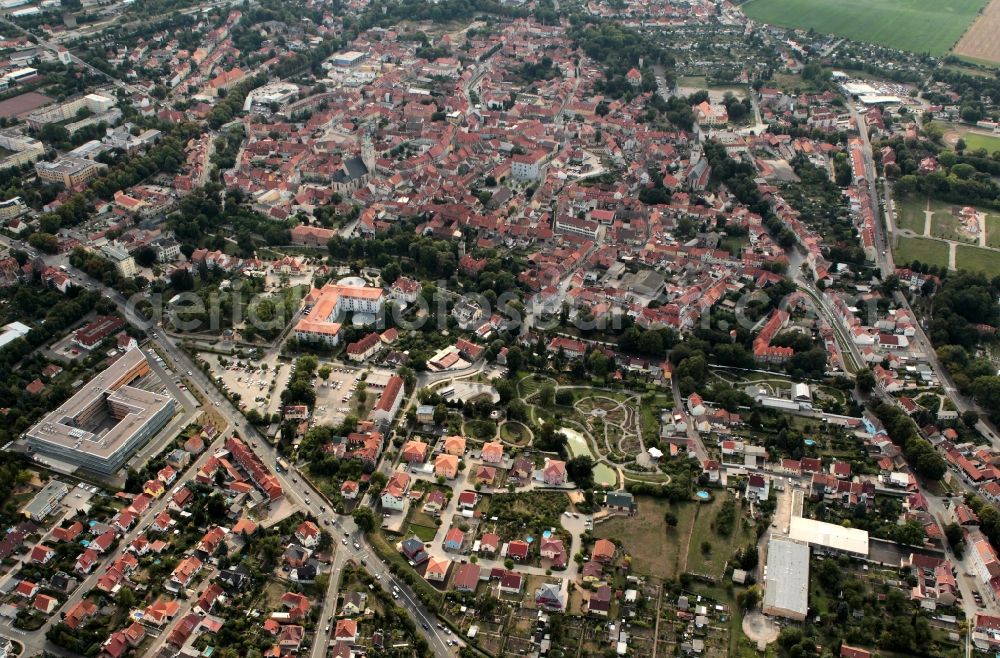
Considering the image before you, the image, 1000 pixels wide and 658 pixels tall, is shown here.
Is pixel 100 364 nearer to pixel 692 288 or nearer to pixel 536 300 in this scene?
pixel 536 300

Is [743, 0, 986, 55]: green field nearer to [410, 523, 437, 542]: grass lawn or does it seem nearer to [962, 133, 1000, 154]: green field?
[962, 133, 1000, 154]: green field

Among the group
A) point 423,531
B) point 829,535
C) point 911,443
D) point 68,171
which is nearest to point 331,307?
point 423,531

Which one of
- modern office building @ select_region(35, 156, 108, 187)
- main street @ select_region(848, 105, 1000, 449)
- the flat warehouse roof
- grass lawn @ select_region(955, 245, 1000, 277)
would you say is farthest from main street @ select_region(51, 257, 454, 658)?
grass lawn @ select_region(955, 245, 1000, 277)

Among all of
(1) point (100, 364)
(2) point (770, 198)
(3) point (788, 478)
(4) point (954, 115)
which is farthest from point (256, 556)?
(4) point (954, 115)

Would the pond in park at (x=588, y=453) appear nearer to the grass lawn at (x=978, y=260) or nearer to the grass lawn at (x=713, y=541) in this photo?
the grass lawn at (x=713, y=541)

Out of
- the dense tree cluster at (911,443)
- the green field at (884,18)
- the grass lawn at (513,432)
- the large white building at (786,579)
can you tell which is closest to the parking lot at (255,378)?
the grass lawn at (513,432)
